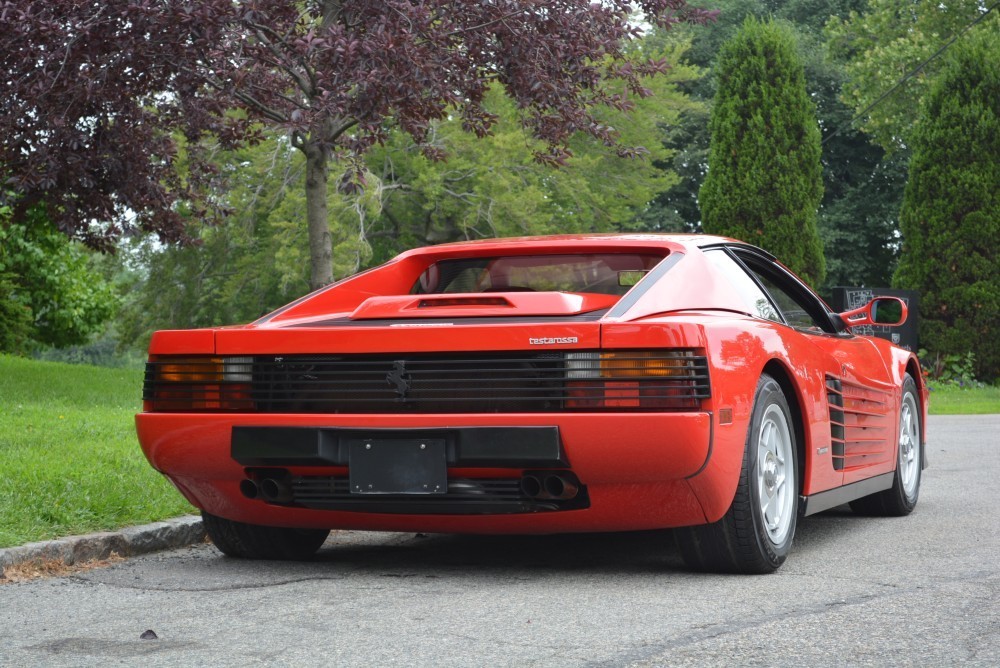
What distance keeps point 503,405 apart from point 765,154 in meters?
22.5

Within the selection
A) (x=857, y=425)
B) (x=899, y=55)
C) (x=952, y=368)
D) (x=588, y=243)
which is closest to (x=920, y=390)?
(x=857, y=425)

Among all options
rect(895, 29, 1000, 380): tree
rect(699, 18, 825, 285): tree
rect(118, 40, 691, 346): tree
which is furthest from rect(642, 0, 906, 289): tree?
rect(895, 29, 1000, 380): tree

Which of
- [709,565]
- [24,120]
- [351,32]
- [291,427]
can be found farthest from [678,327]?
[24,120]

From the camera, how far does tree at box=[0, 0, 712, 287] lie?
10.4 meters

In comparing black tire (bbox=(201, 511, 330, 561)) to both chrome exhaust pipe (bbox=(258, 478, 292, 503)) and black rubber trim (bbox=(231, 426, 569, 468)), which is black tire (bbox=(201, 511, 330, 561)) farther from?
black rubber trim (bbox=(231, 426, 569, 468))

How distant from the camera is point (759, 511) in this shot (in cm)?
478

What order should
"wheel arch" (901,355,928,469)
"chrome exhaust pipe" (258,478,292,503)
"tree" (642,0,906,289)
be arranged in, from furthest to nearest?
1. "tree" (642,0,906,289)
2. "wheel arch" (901,355,928,469)
3. "chrome exhaust pipe" (258,478,292,503)

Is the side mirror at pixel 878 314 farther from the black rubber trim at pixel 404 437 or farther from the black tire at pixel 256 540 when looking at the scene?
the black tire at pixel 256 540

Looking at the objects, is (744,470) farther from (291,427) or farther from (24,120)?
(24,120)

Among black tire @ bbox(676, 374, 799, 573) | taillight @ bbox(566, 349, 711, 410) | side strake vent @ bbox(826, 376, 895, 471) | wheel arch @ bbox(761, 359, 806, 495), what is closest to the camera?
taillight @ bbox(566, 349, 711, 410)

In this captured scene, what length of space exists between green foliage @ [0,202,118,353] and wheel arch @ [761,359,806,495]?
19819mm

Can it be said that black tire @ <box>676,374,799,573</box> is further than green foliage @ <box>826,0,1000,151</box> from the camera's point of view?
No

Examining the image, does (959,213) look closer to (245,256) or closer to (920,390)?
(245,256)

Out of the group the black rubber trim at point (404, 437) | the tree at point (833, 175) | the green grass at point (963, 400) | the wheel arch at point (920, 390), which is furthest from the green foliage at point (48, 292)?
the black rubber trim at point (404, 437)
